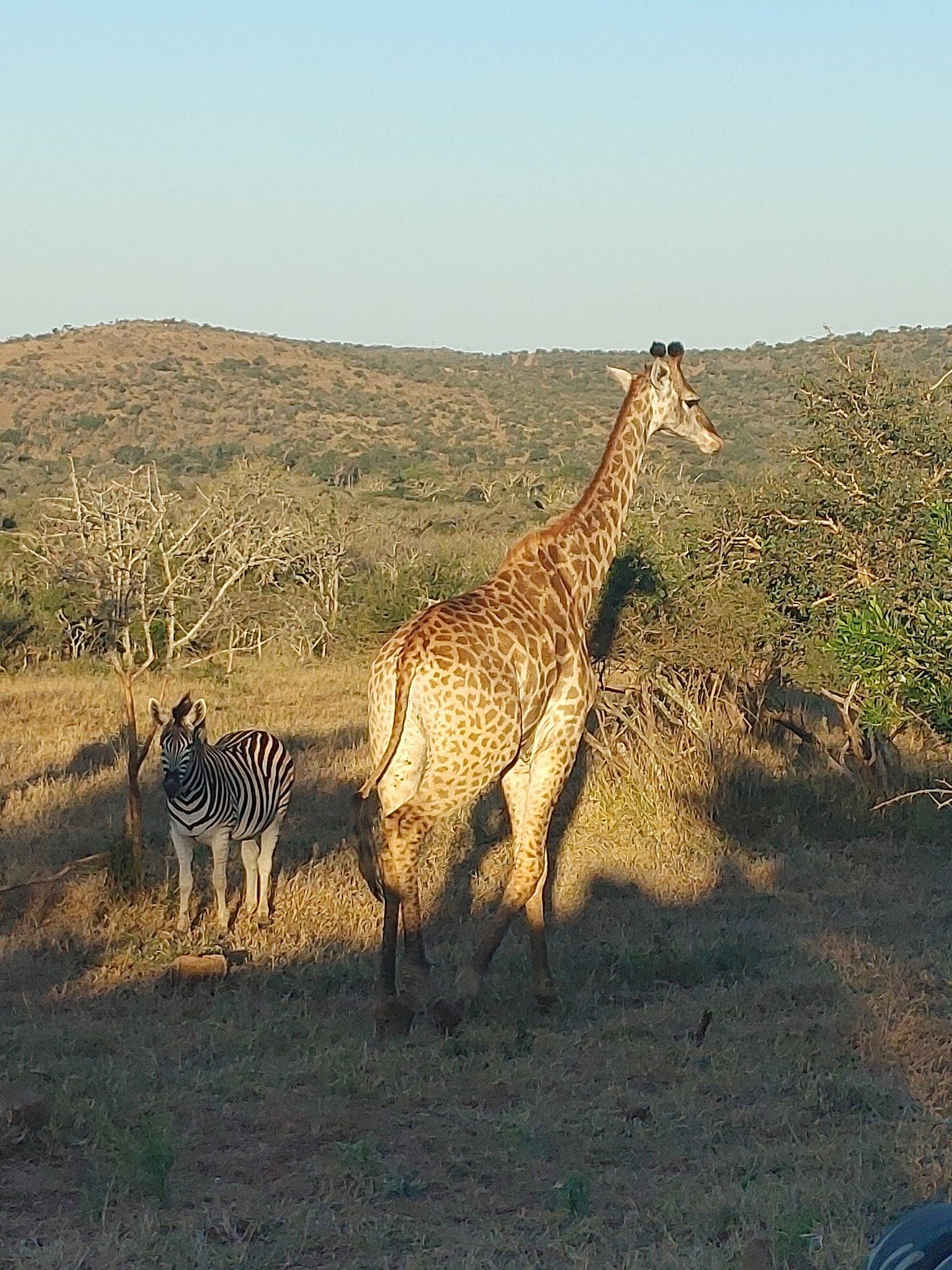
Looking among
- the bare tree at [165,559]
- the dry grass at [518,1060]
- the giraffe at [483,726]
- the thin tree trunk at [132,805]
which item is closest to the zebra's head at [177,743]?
the thin tree trunk at [132,805]

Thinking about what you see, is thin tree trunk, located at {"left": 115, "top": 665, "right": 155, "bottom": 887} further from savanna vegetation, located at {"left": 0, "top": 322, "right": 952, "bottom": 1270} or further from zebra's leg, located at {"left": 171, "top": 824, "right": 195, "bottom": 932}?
zebra's leg, located at {"left": 171, "top": 824, "right": 195, "bottom": 932}

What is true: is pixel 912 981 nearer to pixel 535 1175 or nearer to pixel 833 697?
pixel 535 1175

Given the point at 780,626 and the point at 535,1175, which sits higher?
the point at 780,626

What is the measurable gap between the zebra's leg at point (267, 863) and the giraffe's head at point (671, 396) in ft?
10.3

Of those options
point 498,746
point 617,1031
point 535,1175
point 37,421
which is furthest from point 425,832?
point 37,421

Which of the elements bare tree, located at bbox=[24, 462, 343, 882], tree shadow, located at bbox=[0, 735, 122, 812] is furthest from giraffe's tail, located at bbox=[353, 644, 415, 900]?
bare tree, located at bbox=[24, 462, 343, 882]

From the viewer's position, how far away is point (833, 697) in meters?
11.2

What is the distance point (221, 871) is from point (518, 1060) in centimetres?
253

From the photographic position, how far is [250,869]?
889 centimetres

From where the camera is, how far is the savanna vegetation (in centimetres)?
496

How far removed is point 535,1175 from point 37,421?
52627mm

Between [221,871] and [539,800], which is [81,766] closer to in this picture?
[221,871]

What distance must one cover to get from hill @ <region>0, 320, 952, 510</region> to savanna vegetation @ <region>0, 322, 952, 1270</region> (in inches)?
725

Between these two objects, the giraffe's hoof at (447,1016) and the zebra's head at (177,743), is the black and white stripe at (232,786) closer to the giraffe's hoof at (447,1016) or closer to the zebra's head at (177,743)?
the zebra's head at (177,743)
